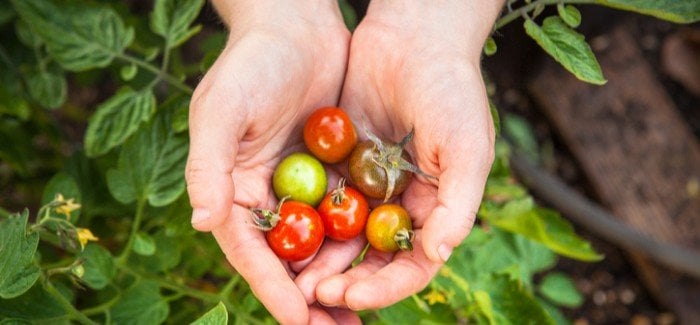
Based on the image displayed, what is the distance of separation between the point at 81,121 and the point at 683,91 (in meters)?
2.22

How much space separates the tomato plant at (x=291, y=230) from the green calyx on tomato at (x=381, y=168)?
0.46ft

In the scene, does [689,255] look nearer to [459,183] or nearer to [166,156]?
[459,183]

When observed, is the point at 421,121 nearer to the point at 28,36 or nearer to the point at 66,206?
the point at 66,206

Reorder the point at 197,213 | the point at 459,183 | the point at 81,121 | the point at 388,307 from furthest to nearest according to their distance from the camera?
the point at 81,121 < the point at 388,307 < the point at 459,183 < the point at 197,213

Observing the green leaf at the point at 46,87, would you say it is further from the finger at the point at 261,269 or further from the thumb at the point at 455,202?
the thumb at the point at 455,202

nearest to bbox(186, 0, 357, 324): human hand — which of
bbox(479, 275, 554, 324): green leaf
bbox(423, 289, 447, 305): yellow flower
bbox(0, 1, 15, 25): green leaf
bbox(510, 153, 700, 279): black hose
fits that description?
bbox(423, 289, 447, 305): yellow flower

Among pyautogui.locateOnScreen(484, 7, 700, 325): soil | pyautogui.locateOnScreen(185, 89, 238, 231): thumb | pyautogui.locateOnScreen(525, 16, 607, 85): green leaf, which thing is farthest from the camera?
pyautogui.locateOnScreen(484, 7, 700, 325): soil

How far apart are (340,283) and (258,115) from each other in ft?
1.18

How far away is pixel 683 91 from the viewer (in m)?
2.89

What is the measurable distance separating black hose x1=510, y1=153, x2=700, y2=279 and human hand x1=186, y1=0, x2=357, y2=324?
115 cm

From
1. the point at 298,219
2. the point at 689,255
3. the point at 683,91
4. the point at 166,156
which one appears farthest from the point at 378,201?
the point at 683,91

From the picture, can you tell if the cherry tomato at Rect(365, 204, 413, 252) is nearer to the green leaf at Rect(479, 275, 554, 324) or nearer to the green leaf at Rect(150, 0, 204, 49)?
the green leaf at Rect(479, 275, 554, 324)

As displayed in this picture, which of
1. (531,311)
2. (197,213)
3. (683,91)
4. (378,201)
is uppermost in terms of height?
(197,213)

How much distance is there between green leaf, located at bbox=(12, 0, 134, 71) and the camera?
5.41 feet
